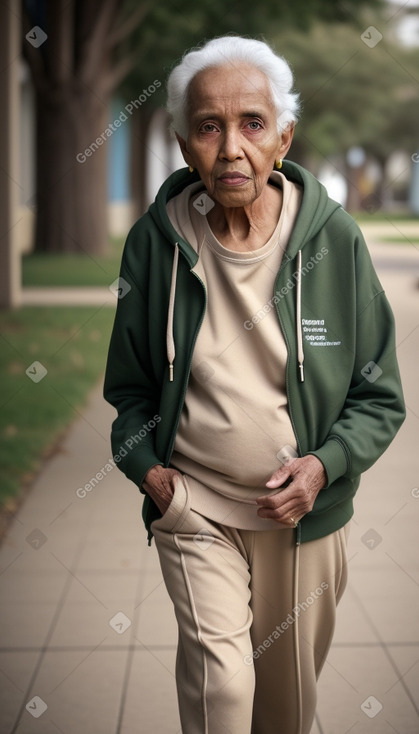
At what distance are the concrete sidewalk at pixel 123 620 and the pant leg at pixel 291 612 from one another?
100cm

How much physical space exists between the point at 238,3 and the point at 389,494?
16629mm

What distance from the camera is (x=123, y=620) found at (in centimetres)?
477

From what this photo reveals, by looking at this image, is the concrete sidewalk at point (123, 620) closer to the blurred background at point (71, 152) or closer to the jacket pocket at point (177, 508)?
the blurred background at point (71, 152)

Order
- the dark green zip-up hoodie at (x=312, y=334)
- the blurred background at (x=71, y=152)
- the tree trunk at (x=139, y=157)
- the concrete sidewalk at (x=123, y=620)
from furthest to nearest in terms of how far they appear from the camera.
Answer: the tree trunk at (x=139, y=157)
the blurred background at (x=71, y=152)
the concrete sidewalk at (x=123, y=620)
the dark green zip-up hoodie at (x=312, y=334)

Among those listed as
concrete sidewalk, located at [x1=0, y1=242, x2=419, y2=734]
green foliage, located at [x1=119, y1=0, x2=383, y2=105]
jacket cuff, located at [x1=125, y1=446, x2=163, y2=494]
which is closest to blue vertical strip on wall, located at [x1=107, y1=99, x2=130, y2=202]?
green foliage, located at [x1=119, y1=0, x2=383, y2=105]

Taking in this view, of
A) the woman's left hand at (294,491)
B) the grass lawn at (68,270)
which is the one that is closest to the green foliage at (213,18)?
the grass lawn at (68,270)

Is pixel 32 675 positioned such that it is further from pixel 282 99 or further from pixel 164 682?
pixel 282 99

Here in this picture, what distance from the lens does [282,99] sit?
105 inches

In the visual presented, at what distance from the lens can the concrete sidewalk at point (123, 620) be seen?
4016mm

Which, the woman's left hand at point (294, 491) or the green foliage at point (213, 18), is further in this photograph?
the green foliage at point (213, 18)

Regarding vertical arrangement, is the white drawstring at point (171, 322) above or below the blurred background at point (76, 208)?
above

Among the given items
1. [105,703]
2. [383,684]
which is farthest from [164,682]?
[383,684]

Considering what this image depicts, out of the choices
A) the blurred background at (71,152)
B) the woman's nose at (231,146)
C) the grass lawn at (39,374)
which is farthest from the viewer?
the blurred background at (71,152)

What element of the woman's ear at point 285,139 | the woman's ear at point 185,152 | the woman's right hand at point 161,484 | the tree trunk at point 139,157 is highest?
the woman's ear at point 185,152
